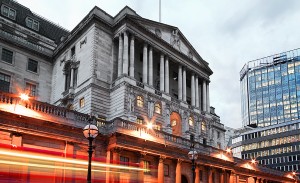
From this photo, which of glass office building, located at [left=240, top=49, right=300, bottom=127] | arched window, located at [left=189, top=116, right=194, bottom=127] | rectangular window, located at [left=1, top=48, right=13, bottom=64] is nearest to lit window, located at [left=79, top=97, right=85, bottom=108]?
rectangular window, located at [left=1, top=48, right=13, bottom=64]

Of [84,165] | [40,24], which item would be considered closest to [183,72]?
[40,24]

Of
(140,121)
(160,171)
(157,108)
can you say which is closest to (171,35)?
(157,108)

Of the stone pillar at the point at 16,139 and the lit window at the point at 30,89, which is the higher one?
the lit window at the point at 30,89

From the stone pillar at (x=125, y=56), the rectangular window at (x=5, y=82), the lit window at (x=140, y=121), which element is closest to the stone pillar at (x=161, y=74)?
the lit window at (x=140, y=121)

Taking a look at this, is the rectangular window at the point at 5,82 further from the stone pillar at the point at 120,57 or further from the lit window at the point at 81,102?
the stone pillar at the point at 120,57

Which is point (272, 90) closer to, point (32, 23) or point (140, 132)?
point (32, 23)

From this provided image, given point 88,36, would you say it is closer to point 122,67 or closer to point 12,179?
point 122,67

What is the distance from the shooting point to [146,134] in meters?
39.0

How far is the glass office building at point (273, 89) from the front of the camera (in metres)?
162

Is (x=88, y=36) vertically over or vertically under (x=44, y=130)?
over

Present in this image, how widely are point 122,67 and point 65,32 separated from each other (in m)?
23.6

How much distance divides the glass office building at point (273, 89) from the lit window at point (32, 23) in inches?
5093

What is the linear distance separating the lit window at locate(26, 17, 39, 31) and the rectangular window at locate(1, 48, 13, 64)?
9197mm

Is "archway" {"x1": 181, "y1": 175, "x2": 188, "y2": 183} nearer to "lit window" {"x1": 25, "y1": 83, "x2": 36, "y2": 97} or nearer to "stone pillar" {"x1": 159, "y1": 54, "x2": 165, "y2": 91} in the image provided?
"stone pillar" {"x1": 159, "y1": 54, "x2": 165, "y2": 91}
